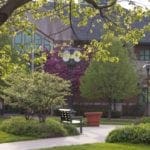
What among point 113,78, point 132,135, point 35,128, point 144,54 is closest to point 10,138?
point 35,128

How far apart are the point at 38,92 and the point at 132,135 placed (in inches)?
238

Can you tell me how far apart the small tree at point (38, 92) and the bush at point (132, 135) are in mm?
5045

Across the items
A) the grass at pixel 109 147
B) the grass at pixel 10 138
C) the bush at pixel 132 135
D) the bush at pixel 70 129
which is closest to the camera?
the grass at pixel 109 147

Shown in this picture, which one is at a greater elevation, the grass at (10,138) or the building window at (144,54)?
the building window at (144,54)

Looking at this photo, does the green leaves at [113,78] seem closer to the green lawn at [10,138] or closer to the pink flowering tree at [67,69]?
the pink flowering tree at [67,69]

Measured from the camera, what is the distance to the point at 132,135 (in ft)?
63.6

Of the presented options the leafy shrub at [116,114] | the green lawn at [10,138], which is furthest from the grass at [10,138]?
the leafy shrub at [116,114]

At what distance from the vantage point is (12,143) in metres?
20.4

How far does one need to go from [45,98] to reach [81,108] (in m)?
31.8

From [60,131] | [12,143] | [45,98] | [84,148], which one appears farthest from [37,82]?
[84,148]

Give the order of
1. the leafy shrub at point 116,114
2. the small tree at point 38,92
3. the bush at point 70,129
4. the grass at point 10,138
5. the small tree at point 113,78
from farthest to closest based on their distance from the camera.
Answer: the leafy shrub at point 116,114
the small tree at point 113,78
the bush at point 70,129
the small tree at point 38,92
the grass at point 10,138

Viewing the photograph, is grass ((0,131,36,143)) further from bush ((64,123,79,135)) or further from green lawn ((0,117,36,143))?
bush ((64,123,79,135))

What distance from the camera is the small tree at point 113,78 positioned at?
161 ft

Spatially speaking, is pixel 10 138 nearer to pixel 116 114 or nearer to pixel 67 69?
pixel 116 114
